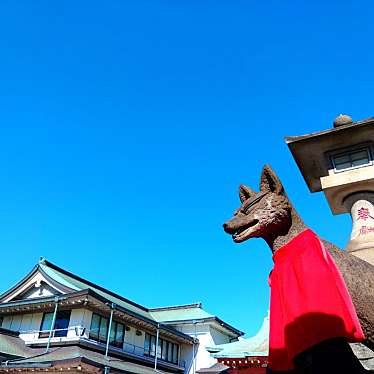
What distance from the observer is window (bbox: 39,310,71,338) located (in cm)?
1825

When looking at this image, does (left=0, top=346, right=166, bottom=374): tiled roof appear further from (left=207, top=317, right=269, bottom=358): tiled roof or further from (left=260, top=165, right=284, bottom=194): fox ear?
(left=260, top=165, right=284, bottom=194): fox ear

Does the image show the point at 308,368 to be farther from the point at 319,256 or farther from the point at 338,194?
the point at 338,194

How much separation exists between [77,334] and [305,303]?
16.8 m

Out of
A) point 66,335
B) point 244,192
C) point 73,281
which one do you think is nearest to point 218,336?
point 73,281

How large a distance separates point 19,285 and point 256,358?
16403 mm

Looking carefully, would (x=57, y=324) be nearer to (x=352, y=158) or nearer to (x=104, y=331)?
(x=104, y=331)

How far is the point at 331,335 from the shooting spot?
2.62 m

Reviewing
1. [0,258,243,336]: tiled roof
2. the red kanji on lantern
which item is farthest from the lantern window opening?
[0,258,243,336]: tiled roof

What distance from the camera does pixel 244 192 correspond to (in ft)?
12.3

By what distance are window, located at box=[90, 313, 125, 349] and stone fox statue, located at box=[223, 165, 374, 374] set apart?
668 inches

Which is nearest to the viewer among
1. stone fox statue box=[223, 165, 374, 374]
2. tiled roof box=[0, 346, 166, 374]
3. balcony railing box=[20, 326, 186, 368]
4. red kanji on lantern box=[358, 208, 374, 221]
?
stone fox statue box=[223, 165, 374, 374]

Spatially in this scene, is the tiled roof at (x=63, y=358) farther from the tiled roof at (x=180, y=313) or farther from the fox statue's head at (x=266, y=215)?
the fox statue's head at (x=266, y=215)

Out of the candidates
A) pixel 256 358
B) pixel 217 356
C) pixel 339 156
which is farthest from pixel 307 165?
pixel 217 356

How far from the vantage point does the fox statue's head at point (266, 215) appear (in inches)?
134
